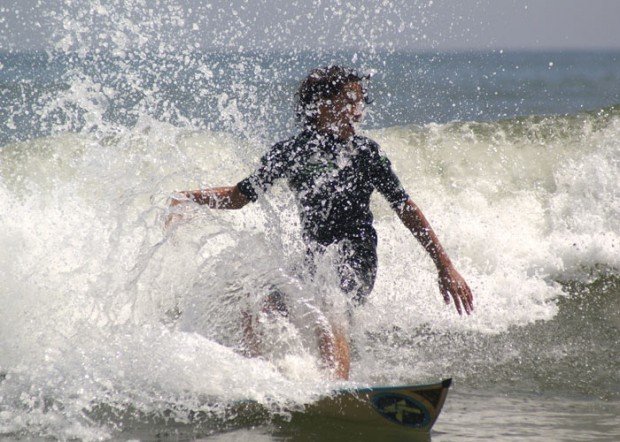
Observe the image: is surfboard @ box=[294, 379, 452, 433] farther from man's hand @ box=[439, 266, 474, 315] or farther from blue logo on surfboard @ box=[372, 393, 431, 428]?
man's hand @ box=[439, 266, 474, 315]

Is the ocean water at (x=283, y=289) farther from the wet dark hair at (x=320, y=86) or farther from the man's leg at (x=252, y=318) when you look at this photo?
the wet dark hair at (x=320, y=86)

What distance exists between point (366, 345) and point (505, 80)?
24.5 meters

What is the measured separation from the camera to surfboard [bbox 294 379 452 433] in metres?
3.84

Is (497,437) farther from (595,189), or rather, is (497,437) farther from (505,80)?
(505,80)

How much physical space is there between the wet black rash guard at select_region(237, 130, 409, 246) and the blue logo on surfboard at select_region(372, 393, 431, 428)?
0.89 meters

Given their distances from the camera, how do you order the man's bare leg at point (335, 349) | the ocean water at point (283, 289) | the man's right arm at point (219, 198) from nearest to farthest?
the ocean water at point (283, 289) → the man's bare leg at point (335, 349) → the man's right arm at point (219, 198)

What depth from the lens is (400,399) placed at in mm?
3904

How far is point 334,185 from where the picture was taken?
4367 mm

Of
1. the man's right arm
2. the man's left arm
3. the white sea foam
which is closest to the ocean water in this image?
the white sea foam

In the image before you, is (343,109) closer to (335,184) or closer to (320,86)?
(320,86)

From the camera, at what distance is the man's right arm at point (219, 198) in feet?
14.6

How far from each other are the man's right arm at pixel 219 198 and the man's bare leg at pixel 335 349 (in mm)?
780

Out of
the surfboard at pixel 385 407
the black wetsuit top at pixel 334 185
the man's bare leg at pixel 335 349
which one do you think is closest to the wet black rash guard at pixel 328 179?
the black wetsuit top at pixel 334 185

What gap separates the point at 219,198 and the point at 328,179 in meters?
0.59
